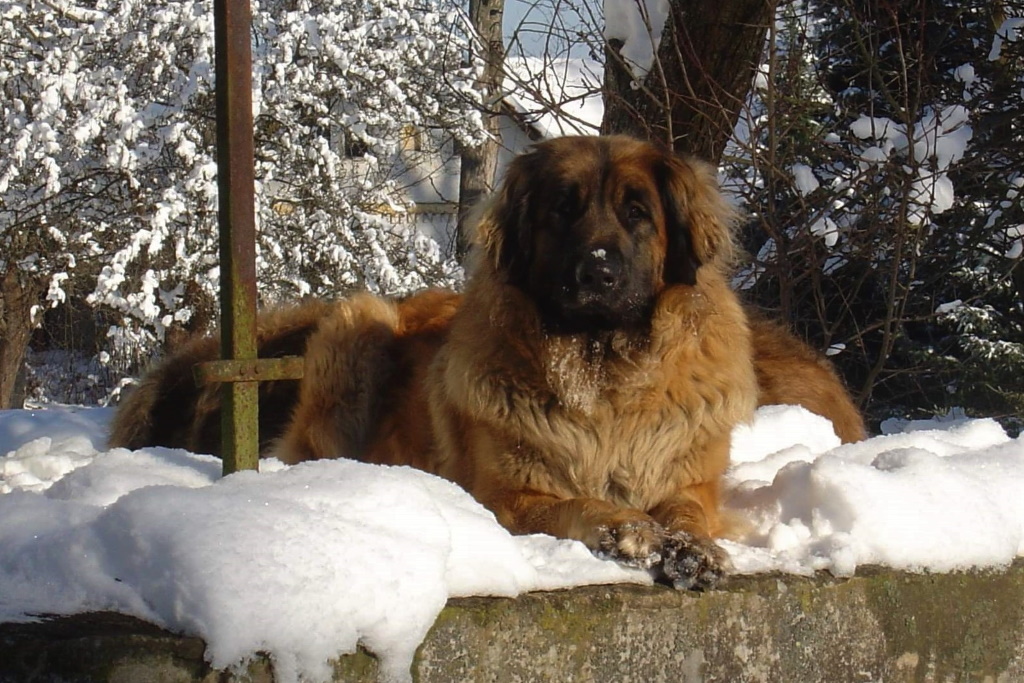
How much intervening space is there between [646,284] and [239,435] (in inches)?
60.3

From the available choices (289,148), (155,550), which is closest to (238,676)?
(155,550)

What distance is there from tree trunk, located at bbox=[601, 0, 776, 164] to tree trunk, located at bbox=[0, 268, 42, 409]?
10135 millimetres

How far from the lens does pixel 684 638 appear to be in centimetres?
271

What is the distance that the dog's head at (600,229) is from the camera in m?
3.65

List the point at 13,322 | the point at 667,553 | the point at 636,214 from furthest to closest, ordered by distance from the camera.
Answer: the point at 13,322, the point at 636,214, the point at 667,553

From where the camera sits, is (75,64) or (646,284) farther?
(75,64)

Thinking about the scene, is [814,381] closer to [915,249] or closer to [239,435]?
[915,249]

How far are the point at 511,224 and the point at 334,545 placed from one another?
196 cm

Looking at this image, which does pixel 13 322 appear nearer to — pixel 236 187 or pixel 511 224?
pixel 511 224

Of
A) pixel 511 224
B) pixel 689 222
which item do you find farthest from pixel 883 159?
pixel 511 224

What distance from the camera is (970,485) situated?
3.31m

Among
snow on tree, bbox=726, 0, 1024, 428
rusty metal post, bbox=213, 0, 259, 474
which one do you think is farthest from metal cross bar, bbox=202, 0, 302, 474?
snow on tree, bbox=726, 0, 1024, 428

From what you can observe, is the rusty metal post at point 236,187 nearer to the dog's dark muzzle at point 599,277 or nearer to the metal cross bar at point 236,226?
the metal cross bar at point 236,226

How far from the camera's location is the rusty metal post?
108 inches
